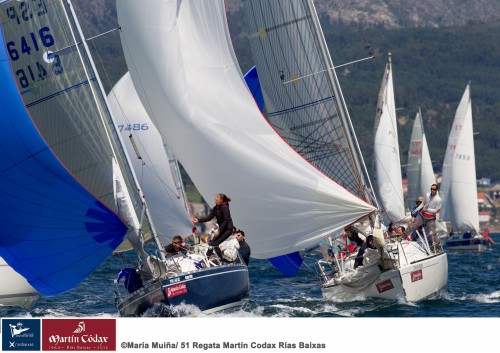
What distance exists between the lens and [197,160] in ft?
52.9

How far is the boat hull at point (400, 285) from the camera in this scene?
54.0 feet

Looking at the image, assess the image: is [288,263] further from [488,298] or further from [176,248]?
[176,248]

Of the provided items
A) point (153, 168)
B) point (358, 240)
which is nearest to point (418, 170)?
point (153, 168)

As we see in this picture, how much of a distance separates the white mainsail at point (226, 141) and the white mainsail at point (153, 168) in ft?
18.7

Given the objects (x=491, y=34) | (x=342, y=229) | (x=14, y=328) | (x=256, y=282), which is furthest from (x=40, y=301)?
(x=491, y=34)

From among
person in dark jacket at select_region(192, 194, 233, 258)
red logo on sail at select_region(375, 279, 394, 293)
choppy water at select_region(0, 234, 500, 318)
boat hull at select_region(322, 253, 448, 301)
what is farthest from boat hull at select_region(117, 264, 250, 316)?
red logo on sail at select_region(375, 279, 394, 293)

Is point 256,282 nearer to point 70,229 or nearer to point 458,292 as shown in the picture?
point 458,292

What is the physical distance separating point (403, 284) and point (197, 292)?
3.67m

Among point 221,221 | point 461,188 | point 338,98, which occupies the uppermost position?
point 338,98

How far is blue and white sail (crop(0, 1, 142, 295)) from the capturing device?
14383 millimetres

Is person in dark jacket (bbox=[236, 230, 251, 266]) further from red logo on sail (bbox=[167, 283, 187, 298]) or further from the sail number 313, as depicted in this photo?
the sail number 313

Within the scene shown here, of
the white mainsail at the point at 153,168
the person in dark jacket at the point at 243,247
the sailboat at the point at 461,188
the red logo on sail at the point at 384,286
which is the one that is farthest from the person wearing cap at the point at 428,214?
the sailboat at the point at 461,188

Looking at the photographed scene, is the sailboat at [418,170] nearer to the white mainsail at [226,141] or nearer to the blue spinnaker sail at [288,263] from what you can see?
the blue spinnaker sail at [288,263]

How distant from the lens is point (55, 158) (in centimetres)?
1444
